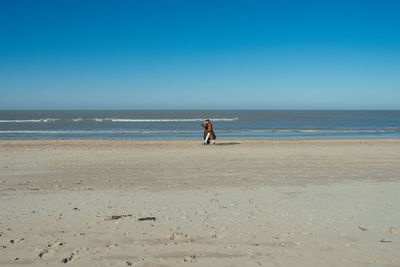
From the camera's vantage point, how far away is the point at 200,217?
5.79 meters

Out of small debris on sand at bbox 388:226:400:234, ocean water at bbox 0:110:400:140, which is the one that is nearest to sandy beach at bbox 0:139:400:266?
small debris on sand at bbox 388:226:400:234

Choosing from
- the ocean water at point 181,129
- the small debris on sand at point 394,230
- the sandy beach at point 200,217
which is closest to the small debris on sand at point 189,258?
the sandy beach at point 200,217

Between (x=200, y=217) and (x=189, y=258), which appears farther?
(x=200, y=217)

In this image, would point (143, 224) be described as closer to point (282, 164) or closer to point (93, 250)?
point (93, 250)

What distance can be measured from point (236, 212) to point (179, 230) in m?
1.32

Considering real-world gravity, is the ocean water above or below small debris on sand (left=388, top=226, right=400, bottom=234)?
below

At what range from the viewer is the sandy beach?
4301 millimetres

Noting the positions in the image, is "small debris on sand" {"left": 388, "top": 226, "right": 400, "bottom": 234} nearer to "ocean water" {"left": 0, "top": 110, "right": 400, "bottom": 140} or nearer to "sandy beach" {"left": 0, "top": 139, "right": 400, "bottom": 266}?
"sandy beach" {"left": 0, "top": 139, "right": 400, "bottom": 266}

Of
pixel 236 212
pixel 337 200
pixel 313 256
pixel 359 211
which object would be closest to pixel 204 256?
pixel 313 256

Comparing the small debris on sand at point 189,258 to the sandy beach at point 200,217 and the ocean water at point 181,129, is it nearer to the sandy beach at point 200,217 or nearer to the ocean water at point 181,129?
the sandy beach at point 200,217

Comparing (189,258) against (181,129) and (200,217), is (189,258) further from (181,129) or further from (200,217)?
(181,129)

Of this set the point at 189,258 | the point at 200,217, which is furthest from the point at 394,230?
the point at 189,258

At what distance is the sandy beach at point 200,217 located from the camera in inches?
169

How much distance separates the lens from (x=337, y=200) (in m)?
6.89
